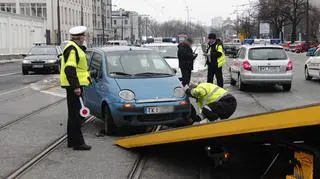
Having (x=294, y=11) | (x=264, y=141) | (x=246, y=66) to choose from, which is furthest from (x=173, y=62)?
(x=294, y=11)

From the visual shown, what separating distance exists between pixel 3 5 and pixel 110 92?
86.6m

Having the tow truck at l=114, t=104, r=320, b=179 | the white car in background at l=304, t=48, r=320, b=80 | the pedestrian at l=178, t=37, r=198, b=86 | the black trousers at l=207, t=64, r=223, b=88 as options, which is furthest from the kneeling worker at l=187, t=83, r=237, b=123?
the white car in background at l=304, t=48, r=320, b=80

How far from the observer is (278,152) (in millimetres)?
6082

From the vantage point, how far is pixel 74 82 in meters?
8.45

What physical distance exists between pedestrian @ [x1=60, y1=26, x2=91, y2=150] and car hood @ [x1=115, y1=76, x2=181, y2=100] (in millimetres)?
1171

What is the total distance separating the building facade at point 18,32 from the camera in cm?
5803

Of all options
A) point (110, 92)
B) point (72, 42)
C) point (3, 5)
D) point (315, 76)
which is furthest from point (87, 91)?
point (3, 5)

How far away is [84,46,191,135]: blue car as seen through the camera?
367 inches

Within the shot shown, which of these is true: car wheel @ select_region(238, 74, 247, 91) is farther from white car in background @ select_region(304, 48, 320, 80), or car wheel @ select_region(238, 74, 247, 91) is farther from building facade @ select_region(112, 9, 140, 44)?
building facade @ select_region(112, 9, 140, 44)

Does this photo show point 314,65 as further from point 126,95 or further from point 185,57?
point 126,95

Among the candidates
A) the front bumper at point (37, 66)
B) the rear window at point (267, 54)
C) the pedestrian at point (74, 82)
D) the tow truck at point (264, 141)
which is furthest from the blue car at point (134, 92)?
the front bumper at point (37, 66)

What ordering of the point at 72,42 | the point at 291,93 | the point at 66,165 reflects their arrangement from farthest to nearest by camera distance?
the point at 291,93 < the point at 72,42 < the point at 66,165

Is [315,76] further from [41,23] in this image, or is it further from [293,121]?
[41,23]

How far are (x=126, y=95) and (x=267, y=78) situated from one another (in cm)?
911
